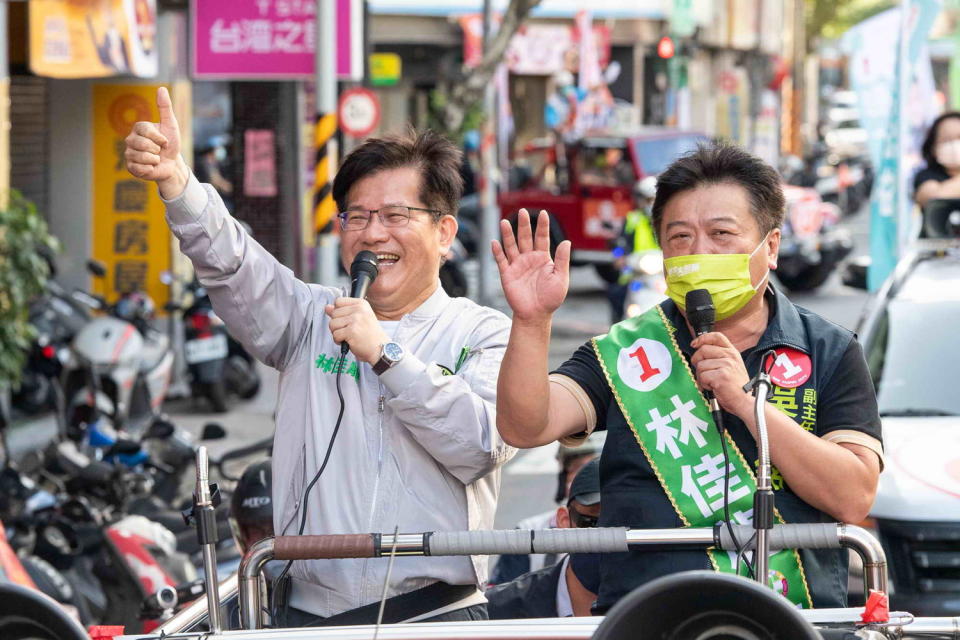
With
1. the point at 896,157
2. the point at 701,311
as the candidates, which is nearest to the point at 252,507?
the point at 701,311

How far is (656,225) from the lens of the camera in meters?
3.32

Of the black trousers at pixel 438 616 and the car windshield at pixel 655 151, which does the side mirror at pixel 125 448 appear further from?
the car windshield at pixel 655 151

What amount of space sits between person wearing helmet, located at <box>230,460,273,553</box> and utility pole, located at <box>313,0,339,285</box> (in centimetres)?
596

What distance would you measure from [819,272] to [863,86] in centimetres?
743

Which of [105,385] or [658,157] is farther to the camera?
[658,157]

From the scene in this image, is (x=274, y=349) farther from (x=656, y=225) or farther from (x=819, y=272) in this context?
(x=819, y=272)

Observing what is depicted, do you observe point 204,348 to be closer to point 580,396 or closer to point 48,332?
point 48,332

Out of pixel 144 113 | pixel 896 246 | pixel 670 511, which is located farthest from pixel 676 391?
pixel 144 113

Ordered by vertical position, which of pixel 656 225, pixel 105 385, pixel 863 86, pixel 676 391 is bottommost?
pixel 105 385

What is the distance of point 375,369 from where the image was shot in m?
3.16

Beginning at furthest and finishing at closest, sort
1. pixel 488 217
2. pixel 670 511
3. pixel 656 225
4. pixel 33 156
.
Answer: pixel 488 217 → pixel 33 156 → pixel 656 225 → pixel 670 511

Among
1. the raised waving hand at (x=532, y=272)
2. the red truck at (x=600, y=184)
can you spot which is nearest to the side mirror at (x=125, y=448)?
the raised waving hand at (x=532, y=272)

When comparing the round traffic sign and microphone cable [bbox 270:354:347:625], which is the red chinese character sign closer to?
the round traffic sign

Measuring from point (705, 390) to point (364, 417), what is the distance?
0.73 m
